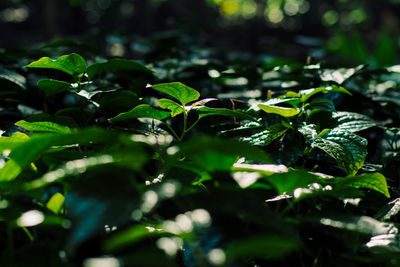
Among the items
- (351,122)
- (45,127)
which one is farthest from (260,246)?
(351,122)

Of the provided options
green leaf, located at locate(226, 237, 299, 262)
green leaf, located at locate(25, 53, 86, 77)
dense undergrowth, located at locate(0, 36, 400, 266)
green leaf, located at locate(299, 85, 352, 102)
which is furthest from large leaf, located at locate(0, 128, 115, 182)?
green leaf, located at locate(299, 85, 352, 102)

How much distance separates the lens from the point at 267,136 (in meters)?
0.72

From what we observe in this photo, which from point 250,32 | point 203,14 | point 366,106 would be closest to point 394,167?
point 366,106

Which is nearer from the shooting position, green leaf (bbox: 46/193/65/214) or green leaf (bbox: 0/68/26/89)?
green leaf (bbox: 46/193/65/214)

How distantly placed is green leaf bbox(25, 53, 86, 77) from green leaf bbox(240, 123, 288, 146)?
43 centimetres

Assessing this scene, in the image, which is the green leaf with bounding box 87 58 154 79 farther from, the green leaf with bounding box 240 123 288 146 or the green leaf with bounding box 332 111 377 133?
the green leaf with bounding box 332 111 377 133

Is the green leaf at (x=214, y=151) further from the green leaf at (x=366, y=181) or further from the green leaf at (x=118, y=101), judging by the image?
the green leaf at (x=118, y=101)

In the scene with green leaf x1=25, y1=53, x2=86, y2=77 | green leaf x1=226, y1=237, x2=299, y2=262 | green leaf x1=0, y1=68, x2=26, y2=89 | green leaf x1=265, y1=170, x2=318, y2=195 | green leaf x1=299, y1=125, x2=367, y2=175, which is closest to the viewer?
green leaf x1=226, y1=237, x2=299, y2=262

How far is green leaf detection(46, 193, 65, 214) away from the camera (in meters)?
0.53

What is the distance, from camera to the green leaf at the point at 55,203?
1.73 feet

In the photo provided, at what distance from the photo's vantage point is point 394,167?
0.86 meters

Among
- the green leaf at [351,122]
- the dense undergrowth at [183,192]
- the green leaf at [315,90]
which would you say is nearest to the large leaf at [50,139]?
the dense undergrowth at [183,192]

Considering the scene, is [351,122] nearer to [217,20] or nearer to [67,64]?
[67,64]

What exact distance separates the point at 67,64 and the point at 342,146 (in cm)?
64
